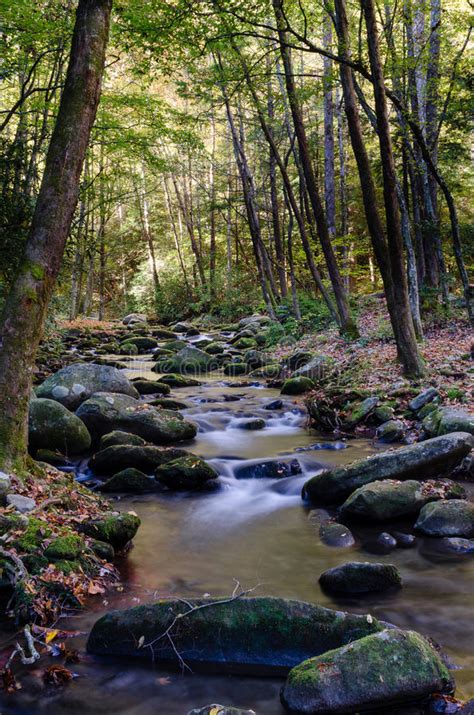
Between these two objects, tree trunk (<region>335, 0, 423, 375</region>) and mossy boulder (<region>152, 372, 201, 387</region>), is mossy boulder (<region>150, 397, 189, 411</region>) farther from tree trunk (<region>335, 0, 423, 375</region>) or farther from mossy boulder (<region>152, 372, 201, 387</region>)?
tree trunk (<region>335, 0, 423, 375</region>)

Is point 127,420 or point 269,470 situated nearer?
point 269,470

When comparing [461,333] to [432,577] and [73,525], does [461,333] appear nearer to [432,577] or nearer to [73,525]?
[432,577]

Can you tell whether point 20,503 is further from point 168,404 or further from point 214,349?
point 214,349

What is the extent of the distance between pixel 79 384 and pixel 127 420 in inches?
77.3

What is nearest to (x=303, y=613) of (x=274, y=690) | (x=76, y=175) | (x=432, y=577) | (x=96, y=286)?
(x=274, y=690)

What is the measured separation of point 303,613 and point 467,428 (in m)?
4.92

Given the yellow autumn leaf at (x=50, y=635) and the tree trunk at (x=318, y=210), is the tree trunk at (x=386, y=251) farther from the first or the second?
the yellow autumn leaf at (x=50, y=635)

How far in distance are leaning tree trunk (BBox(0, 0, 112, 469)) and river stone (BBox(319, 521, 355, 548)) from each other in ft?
9.81

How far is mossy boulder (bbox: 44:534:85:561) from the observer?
4.09 m

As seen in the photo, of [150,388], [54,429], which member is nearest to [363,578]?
[54,429]

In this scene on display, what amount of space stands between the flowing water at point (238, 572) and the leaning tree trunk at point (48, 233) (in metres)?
1.73

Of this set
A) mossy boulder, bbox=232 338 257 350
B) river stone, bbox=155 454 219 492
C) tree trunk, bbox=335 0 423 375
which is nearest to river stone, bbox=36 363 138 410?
river stone, bbox=155 454 219 492

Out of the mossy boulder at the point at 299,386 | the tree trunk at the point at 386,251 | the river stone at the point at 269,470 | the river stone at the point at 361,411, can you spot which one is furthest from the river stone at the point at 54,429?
the tree trunk at the point at 386,251

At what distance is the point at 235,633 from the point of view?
10.8 ft
